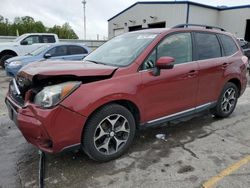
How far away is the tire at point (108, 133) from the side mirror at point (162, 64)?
2.31ft

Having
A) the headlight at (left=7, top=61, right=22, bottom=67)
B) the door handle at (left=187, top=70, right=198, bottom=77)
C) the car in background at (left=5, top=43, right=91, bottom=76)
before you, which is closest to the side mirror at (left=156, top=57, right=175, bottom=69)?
the door handle at (left=187, top=70, right=198, bottom=77)

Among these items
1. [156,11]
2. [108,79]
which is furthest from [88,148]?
[156,11]

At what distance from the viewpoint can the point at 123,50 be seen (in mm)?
4055

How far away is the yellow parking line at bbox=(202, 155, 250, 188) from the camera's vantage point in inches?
118

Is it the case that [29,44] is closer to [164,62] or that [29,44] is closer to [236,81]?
[236,81]

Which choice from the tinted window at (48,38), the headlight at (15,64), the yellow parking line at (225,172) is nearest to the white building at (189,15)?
the tinted window at (48,38)

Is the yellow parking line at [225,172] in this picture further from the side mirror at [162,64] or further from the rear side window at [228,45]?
the rear side window at [228,45]

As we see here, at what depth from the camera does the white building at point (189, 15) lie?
75.4 ft

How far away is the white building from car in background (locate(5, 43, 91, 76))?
14.3 m

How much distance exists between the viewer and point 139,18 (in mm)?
27766

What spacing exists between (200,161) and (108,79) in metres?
1.63

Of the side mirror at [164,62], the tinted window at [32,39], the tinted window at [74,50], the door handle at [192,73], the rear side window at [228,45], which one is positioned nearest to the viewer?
the side mirror at [164,62]

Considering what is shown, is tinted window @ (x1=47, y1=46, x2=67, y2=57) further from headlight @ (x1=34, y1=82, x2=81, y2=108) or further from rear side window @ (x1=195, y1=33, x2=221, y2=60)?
headlight @ (x1=34, y1=82, x2=81, y2=108)

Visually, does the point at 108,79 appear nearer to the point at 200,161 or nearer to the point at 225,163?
the point at 200,161
